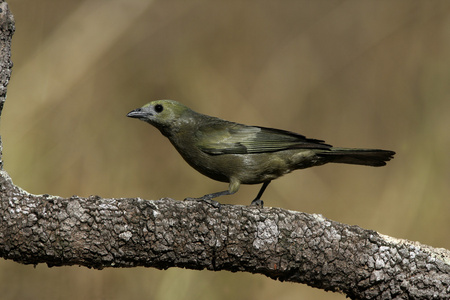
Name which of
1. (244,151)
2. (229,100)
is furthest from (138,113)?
(229,100)

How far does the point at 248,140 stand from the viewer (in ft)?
16.4

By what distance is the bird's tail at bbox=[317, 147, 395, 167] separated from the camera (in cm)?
462

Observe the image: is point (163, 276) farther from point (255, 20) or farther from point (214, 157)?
point (255, 20)

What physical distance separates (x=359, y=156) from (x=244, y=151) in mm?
1004

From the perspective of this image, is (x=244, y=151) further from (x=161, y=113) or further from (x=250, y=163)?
(x=161, y=113)

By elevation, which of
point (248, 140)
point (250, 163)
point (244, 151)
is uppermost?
point (248, 140)

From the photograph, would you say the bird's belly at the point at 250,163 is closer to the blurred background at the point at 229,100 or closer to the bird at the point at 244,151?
the bird at the point at 244,151

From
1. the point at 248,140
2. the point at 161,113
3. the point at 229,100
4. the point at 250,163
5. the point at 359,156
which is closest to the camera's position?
the point at 359,156

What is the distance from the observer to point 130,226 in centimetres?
324

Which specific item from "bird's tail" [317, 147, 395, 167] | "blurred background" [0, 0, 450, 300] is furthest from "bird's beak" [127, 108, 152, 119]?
"blurred background" [0, 0, 450, 300]

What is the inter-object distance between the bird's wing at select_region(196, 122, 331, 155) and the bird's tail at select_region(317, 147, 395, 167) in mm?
99

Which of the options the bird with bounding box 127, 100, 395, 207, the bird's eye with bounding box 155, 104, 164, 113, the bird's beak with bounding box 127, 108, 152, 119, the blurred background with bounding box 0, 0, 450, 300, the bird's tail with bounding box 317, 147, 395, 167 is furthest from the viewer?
the blurred background with bounding box 0, 0, 450, 300

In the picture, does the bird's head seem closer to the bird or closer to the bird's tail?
the bird

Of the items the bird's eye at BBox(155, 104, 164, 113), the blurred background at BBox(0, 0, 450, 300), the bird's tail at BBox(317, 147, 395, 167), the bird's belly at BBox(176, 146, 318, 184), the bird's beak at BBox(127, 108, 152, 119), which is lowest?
the bird's belly at BBox(176, 146, 318, 184)
